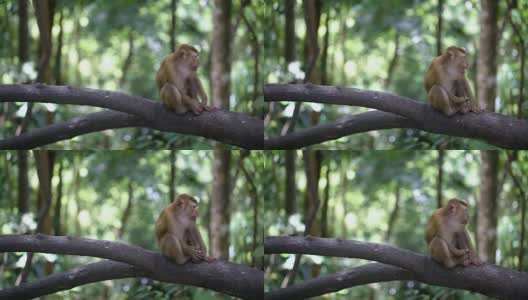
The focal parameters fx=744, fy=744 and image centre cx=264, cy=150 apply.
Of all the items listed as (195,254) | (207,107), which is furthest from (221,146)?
(195,254)

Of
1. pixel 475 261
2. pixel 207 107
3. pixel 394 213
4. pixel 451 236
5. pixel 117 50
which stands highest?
pixel 117 50

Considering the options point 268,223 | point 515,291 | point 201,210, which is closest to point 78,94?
point 201,210

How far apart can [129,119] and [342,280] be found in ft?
6.18

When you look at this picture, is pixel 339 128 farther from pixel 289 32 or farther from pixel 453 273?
pixel 453 273

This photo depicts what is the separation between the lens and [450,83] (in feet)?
16.5

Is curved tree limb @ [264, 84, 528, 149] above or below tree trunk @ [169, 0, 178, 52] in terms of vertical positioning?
below

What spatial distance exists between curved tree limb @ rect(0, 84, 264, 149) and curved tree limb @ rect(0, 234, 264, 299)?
77 centimetres

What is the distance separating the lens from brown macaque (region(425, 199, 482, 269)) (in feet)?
16.3

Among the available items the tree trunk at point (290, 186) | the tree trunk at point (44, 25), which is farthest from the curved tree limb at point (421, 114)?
the tree trunk at point (44, 25)

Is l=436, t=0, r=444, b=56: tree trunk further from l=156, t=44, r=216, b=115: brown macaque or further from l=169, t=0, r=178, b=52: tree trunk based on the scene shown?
l=169, t=0, r=178, b=52: tree trunk

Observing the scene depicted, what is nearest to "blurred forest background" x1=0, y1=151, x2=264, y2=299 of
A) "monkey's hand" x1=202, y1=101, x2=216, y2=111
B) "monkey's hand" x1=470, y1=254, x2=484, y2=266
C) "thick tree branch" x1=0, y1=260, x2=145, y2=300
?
"thick tree branch" x1=0, y1=260, x2=145, y2=300

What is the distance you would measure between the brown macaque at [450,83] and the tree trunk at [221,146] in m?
1.44

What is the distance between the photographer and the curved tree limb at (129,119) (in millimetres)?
5098

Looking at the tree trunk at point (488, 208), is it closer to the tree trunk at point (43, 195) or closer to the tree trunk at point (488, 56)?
the tree trunk at point (488, 56)
